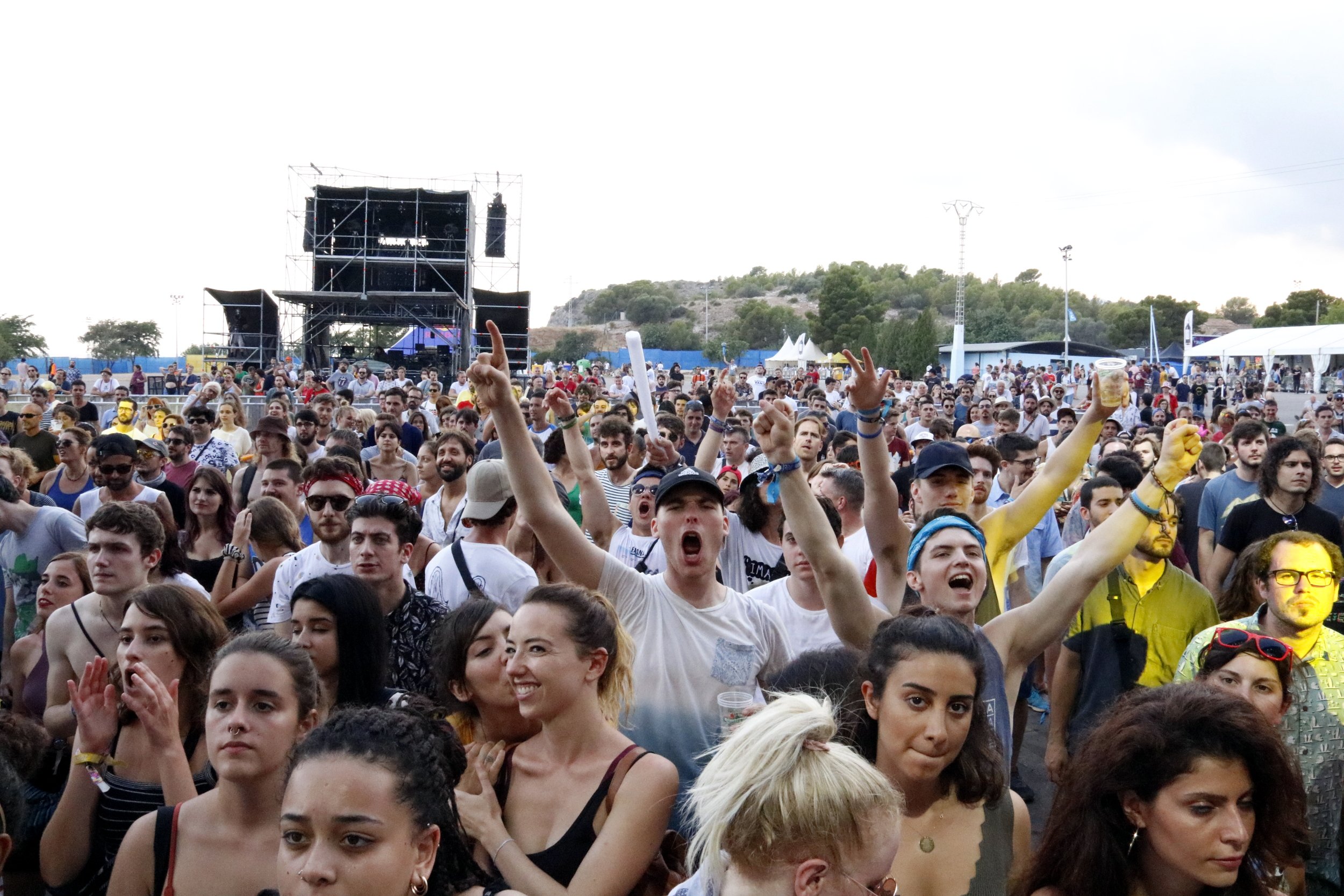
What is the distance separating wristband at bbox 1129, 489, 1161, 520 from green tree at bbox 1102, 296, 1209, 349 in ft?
325

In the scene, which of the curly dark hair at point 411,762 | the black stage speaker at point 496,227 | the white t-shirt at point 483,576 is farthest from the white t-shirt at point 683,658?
the black stage speaker at point 496,227

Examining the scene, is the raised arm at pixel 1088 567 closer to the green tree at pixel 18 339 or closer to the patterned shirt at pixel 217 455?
the patterned shirt at pixel 217 455

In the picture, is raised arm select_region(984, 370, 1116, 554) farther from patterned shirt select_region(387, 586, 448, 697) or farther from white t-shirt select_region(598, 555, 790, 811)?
patterned shirt select_region(387, 586, 448, 697)

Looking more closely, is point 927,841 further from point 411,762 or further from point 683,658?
point 411,762

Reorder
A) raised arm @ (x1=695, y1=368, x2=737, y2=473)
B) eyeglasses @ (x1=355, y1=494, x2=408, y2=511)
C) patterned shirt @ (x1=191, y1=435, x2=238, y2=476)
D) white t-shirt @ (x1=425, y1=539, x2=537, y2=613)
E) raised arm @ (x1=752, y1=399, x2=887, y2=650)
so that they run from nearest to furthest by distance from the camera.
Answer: raised arm @ (x1=752, y1=399, x2=887, y2=650), eyeglasses @ (x1=355, y1=494, x2=408, y2=511), white t-shirt @ (x1=425, y1=539, x2=537, y2=613), raised arm @ (x1=695, y1=368, x2=737, y2=473), patterned shirt @ (x1=191, y1=435, x2=238, y2=476)

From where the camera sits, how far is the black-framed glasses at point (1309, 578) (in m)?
3.96

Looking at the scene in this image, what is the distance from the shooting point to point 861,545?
5.25 meters

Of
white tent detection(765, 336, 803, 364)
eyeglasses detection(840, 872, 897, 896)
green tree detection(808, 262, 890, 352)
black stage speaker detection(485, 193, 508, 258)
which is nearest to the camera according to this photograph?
eyeglasses detection(840, 872, 897, 896)

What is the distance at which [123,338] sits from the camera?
81500 mm

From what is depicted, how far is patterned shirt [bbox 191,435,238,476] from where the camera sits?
343 inches

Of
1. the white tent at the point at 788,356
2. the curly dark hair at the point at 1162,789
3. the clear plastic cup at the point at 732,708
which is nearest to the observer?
the curly dark hair at the point at 1162,789

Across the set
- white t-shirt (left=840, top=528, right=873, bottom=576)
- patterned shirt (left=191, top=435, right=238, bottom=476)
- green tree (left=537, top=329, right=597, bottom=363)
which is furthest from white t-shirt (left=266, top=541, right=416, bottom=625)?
green tree (left=537, top=329, right=597, bottom=363)

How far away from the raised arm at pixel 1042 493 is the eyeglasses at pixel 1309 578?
831 millimetres

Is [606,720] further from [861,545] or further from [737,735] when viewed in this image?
[861,545]
